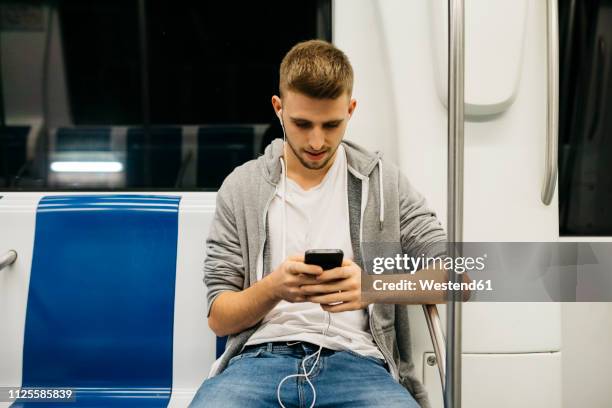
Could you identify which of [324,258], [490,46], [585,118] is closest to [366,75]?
[490,46]

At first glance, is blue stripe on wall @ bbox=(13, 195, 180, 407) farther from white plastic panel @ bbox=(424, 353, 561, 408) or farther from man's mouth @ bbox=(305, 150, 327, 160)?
white plastic panel @ bbox=(424, 353, 561, 408)

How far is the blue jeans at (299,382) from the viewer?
4.07 ft

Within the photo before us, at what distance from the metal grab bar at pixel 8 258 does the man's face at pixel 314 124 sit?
989 millimetres

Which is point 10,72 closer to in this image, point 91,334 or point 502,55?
point 91,334

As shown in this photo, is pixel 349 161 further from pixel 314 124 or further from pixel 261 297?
pixel 261 297

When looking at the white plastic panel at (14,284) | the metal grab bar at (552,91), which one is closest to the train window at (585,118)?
the metal grab bar at (552,91)

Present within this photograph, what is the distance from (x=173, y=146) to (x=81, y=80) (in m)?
0.98

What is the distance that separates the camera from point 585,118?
90.7 inches

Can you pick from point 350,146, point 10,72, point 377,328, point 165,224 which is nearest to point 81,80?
point 10,72

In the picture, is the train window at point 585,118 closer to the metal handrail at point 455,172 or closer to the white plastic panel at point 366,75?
the white plastic panel at point 366,75

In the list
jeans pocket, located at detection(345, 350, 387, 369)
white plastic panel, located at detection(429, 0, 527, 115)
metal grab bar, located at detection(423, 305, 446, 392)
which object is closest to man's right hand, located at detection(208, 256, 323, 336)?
jeans pocket, located at detection(345, 350, 387, 369)

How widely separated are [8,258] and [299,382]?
1037 millimetres

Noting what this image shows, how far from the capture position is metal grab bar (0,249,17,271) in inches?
65.3

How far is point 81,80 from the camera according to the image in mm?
4598
